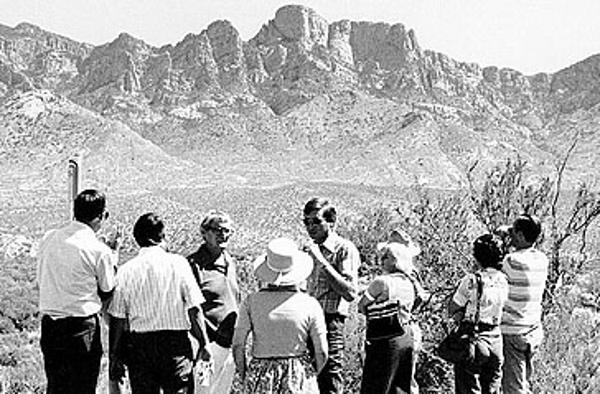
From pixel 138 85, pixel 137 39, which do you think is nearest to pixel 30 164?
pixel 138 85

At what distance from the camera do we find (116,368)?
590cm

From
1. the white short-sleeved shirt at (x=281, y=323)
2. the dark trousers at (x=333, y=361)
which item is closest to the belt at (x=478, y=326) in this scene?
the dark trousers at (x=333, y=361)

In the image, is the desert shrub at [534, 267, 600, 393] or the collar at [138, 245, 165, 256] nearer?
the collar at [138, 245, 165, 256]

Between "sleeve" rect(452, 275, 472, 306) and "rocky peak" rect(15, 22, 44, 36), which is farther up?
"rocky peak" rect(15, 22, 44, 36)

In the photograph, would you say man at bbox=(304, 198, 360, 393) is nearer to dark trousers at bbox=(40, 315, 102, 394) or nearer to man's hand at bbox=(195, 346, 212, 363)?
man's hand at bbox=(195, 346, 212, 363)

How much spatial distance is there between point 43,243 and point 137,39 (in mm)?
133830

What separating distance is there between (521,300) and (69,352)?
10.4 ft

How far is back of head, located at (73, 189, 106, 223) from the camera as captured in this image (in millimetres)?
5848

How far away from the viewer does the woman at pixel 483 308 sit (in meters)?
6.12

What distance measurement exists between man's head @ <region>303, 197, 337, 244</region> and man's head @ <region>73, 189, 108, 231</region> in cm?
143

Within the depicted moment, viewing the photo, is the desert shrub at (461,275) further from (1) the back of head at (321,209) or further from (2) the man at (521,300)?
(1) the back of head at (321,209)

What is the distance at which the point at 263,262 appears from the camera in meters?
5.46

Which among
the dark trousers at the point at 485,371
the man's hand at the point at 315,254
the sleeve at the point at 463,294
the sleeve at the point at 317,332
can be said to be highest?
the man's hand at the point at 315,254

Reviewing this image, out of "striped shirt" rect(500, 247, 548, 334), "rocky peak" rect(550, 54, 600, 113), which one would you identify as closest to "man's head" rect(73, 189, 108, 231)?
"striped shirt" rect(500, 247, 548, 334)
